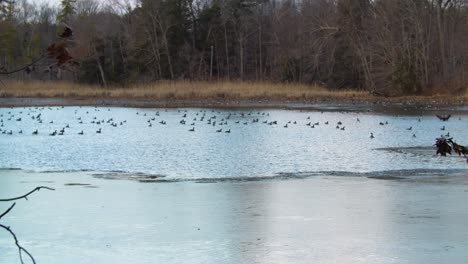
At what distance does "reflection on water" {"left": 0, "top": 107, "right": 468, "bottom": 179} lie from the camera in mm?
14219

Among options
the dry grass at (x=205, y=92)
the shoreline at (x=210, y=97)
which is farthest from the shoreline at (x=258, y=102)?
the dry grass at (x=205, y=92)

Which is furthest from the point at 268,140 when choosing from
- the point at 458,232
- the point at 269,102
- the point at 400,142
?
the point at 269,102

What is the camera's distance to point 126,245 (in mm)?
7305

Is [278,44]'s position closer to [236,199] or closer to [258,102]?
[258,102]

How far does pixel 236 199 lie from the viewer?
32.9 feet

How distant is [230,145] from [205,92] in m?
26.5

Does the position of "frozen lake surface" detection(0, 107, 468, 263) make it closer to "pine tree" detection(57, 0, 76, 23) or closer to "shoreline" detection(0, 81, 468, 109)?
"pine tree" detection(57, 0, 76, 23)

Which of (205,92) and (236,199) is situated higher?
(205,92)

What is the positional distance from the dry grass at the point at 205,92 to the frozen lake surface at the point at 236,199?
2203 cm

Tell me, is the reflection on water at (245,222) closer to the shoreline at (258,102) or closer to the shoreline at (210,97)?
the shoreline at (258,102)

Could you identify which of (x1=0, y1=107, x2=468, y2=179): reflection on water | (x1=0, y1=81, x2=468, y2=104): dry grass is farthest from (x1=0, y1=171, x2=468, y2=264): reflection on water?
(x1=0, y1=81, x2=468, y2=104): dry grass

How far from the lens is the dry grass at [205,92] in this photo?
42.9m

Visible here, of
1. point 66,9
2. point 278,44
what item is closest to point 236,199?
point 66,9

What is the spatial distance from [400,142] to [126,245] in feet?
42.6
